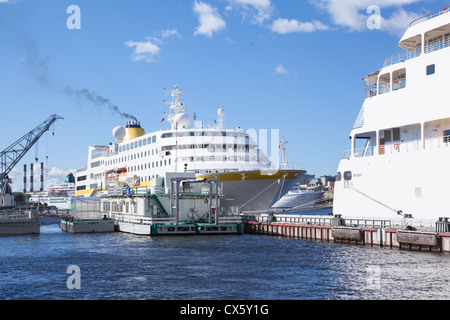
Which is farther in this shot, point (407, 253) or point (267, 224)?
point (267, 224)

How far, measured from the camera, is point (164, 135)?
70.1 m

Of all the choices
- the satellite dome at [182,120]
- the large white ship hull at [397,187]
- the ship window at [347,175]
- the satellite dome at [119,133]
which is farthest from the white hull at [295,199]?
the large white ship hull at [397,187]

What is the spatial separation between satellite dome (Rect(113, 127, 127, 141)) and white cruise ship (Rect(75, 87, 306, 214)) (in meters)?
8.51

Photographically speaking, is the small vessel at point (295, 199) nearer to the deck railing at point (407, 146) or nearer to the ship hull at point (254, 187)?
the ship hull at point (254, 187)

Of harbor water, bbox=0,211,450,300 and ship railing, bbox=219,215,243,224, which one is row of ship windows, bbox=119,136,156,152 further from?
harbor water, bbox=0,211,450,300

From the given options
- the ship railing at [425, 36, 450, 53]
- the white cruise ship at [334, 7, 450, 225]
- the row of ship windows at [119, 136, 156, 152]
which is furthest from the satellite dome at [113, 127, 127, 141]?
Result: the ship railing at [425, 36, 450, 53]

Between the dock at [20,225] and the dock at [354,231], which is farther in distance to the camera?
the dock at [20,225]

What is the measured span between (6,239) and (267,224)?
78.5 feet

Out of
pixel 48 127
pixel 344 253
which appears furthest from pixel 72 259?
pixel 48 127

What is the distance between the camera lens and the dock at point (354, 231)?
104ft

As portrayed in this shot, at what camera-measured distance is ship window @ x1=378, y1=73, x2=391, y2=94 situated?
137ft

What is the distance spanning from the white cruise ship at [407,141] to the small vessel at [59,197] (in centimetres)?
9724
